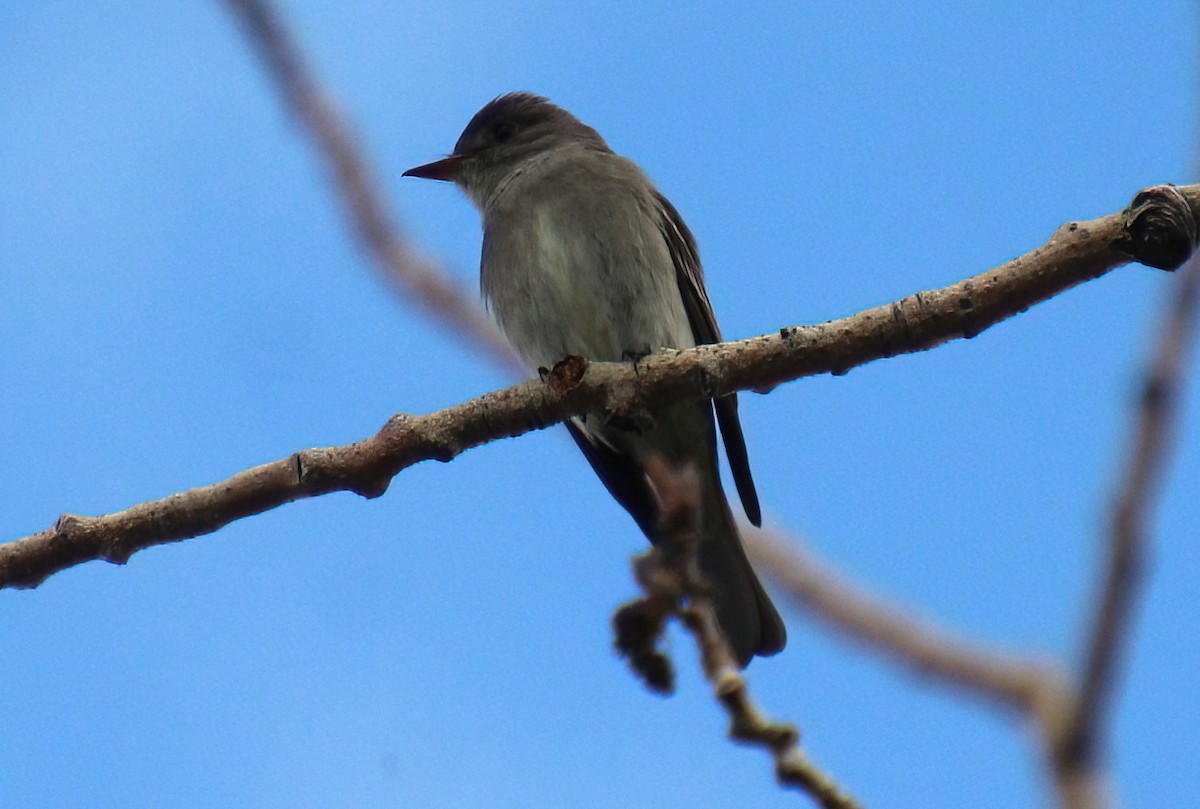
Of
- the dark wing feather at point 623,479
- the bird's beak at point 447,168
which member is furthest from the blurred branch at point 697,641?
the bird's beak at point 447,168

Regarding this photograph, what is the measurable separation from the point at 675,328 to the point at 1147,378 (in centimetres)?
393

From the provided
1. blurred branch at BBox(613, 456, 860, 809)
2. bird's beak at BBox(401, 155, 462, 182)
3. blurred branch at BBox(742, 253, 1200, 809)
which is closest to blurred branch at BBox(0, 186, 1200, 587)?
blurred branch at BBox(742, 253, 1200, 809)

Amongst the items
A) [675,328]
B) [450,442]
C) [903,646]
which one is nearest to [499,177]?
[675,328]

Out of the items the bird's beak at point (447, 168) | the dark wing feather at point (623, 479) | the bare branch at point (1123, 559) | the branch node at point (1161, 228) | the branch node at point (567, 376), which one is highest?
the bird's beak at point (447, 168)

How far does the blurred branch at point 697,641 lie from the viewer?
1.84 metres

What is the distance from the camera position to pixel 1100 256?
3594 millimetres

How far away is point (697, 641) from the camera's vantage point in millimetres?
1906

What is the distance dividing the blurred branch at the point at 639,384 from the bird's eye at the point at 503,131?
357 cm

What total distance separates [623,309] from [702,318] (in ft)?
1.76

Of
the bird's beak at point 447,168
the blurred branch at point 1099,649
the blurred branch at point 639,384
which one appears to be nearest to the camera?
the blurred branch at point 1099,649

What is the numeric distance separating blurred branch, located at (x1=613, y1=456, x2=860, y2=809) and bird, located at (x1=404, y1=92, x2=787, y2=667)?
11.3 ft

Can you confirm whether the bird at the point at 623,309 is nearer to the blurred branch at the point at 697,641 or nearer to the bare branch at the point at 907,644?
the bare branch at the point at 907,644

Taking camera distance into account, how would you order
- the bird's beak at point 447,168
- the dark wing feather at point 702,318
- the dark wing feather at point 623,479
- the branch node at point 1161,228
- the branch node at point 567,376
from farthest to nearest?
the bird's beak at point 447,168 → the dark wing feather at point 623,479 → the dark wing feather at point 702,318 → the branch node at point 567,376 → the branch node at point 1161,228

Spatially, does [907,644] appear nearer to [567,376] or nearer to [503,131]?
[567,376]
